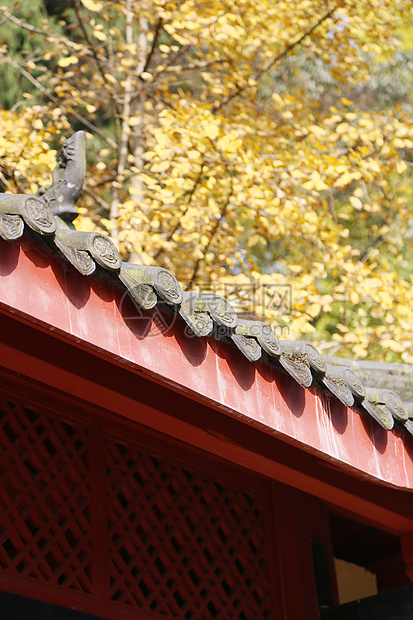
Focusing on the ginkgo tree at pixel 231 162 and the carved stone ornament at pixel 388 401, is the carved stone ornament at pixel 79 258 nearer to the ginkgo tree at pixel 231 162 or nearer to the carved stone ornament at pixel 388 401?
the carved stone ornament at pixel 388 401

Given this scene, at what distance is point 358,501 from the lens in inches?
138

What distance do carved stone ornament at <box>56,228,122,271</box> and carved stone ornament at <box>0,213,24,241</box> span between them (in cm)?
13

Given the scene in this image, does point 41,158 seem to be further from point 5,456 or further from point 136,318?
point 136,318

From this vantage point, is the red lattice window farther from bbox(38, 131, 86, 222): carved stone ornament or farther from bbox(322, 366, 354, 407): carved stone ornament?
bbox(322, 366, 354, 407): carved stone ornament

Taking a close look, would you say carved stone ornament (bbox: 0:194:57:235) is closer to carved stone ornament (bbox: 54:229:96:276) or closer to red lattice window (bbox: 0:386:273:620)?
carved stone ornament (bbox: 54:229:96:276)

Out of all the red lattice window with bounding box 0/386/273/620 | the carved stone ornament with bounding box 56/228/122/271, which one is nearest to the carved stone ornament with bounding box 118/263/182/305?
the carved stone ornament with bounding box 56/228/122/271

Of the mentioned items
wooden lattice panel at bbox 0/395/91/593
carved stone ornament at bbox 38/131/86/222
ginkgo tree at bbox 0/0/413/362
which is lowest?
wooden lattice panel at bbox 0/395/91/593

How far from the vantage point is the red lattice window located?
3287mm

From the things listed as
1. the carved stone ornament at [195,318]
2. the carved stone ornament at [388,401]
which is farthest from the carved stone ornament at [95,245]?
the carved stone ornament at [388,401]

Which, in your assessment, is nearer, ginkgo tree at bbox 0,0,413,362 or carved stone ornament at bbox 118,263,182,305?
carved stone ornament at bbox 118,263,182,305

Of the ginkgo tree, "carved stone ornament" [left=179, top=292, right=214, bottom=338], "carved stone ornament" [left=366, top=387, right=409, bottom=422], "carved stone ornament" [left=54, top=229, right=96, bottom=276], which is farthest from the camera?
the ginkgo tree

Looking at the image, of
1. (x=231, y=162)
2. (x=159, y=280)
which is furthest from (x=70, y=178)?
(x=231, y=162)

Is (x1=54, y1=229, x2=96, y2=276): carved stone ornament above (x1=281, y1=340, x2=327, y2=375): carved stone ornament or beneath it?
beneath

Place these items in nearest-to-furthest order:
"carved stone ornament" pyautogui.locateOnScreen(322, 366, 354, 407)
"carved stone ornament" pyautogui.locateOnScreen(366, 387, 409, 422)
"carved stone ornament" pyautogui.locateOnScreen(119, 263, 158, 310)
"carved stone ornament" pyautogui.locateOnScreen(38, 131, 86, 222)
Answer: "carved stone ornament" pyautogui.locateOnScreen(119, 263, 158, 310) < "carved stone ornament" pyautogui.locateOnScreen(322, 366, 354, 407) < "carved stone ornament" pyautogui.locateOnScreen(38, 131, 86, 222) < "carved stone ornament" pyautogui.locateOnScreen(366, 387, 409, 422)
